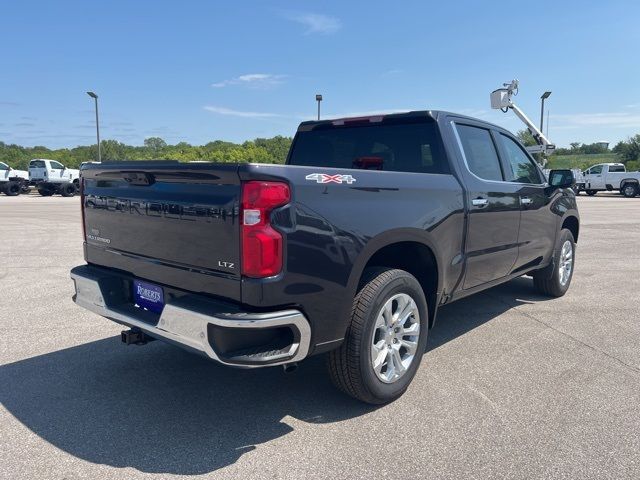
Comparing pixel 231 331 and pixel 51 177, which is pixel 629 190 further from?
pixel 231 331

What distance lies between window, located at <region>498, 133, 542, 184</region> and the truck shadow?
1.92 meters

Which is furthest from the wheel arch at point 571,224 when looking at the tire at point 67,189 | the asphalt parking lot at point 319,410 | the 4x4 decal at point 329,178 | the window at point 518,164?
the tire at point 67,189

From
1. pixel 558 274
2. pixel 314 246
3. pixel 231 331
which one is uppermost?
pixel 314 246

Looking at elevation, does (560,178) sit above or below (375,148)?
below

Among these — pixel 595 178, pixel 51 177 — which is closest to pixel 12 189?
pixel 51 177

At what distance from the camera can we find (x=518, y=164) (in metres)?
5.20

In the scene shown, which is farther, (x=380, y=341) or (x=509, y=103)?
(x=509, y=103)

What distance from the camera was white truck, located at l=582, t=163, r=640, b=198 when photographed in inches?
1270

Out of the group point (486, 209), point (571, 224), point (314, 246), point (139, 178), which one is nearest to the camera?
point (314, 246)

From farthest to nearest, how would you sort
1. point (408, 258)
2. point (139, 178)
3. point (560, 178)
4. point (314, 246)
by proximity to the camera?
point (560, 178) → point (408, 258) → point (139, 178) → point (314, 246)

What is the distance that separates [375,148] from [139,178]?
2009mm

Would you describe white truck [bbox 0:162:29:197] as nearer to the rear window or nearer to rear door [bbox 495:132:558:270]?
the rear window

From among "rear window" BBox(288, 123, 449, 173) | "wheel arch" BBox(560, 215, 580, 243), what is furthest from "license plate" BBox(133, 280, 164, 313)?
"wheel arch" BBox(560, 215, 580, 243)

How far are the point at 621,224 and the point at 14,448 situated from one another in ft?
54.2
